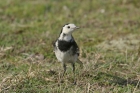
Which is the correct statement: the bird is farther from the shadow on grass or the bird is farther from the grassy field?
the shadow on grass

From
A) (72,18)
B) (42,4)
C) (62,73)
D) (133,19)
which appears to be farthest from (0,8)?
(62,73)

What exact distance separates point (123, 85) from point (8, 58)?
2396mm

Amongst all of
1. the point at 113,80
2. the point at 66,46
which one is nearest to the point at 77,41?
the point at 113,80

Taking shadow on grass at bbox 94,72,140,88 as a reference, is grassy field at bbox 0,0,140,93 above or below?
above

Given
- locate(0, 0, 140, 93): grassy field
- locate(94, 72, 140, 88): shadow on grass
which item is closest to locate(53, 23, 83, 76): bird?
locate(0, 0, 140, 93): grassy field

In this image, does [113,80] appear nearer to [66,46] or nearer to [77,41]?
[66,46]

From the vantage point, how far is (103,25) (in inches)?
416

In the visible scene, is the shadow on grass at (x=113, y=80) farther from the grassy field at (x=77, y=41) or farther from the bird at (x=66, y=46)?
the bird at (x=66, y=46)

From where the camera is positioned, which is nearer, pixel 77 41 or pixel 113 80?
pixel 113 80

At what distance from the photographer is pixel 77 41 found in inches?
366

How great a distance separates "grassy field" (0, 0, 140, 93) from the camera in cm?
640

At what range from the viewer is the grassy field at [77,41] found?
252 inches

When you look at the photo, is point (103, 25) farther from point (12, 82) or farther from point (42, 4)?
point (12, 82)

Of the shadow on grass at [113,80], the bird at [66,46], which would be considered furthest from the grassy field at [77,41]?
the bird at [66,46]
